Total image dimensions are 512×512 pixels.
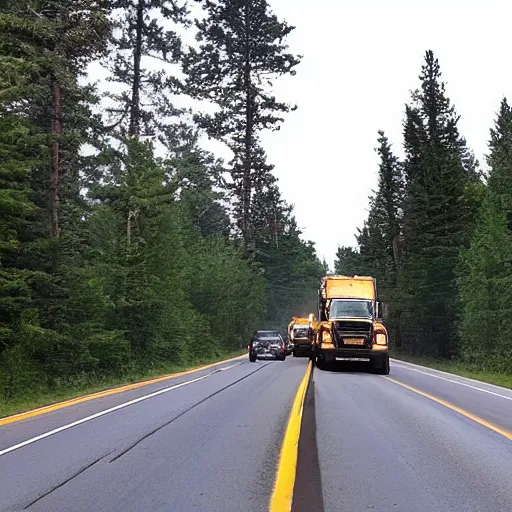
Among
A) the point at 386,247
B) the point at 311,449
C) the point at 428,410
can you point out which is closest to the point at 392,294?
the point at 386,247

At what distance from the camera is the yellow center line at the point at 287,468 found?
20.4 ft

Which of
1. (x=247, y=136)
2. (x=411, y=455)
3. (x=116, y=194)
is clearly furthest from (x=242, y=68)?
(x=411, y=455)

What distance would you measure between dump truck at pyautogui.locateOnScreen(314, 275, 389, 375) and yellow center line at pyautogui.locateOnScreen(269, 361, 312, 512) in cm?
1355

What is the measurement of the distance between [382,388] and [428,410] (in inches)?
Answer: 213

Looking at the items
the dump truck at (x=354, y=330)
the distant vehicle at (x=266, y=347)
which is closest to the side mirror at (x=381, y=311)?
the dump truck at (x=354, y=330)

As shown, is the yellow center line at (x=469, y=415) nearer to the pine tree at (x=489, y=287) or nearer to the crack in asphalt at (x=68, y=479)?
the crack in asphalt at (x=68, y=479)

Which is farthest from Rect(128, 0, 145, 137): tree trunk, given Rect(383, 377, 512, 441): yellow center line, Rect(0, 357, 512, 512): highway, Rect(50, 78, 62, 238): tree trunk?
Rect(0, 357, 512, 512): highway

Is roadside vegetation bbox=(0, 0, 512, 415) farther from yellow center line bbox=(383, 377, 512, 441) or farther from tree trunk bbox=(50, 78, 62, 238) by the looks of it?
yellow center line bbox=(383, 377, 512, 441)

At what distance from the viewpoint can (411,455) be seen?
8617 millimetres

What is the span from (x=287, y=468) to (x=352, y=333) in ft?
62.5

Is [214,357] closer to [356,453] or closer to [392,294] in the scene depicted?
[392,294]

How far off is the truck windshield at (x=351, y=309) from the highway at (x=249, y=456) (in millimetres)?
11742

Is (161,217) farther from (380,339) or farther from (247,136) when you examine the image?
(247,136)

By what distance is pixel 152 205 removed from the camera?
31.3m
